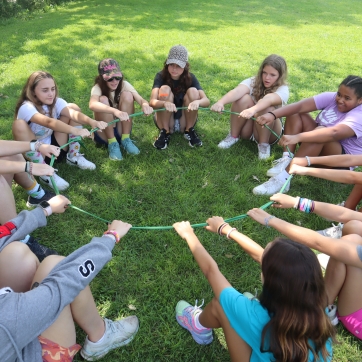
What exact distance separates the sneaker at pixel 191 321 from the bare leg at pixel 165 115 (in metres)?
2.69

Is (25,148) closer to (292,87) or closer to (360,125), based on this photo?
(360,125)

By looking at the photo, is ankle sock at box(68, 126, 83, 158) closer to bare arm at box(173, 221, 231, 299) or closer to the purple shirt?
bare arm at box(173, 221, 231, 299)

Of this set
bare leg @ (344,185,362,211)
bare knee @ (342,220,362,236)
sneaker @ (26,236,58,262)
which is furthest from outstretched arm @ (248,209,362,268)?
sneaker @ (26,236,58,262)

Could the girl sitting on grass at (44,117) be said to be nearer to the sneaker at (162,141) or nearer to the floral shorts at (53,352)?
the sneaker at (162,141)

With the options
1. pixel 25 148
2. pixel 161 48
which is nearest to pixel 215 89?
pixel 161 48

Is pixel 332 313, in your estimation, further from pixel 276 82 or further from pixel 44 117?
pixel 44 117

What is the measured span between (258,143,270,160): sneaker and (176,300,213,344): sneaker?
8.17 feet

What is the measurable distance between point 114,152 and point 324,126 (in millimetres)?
2723

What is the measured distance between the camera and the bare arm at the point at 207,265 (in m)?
2.13

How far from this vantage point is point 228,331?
81.2 inches

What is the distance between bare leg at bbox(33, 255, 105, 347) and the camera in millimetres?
1910

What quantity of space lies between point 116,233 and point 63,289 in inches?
24.5

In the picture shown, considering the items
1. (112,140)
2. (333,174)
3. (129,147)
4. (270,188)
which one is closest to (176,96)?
(129,147)

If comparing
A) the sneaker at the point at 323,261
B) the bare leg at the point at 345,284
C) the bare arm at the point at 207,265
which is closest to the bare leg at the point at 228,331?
the bare arm at the point at 207,265
